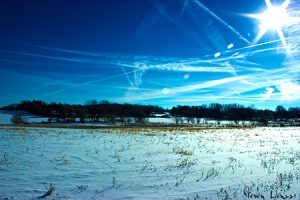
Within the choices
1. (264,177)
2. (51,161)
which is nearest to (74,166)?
(51,161)

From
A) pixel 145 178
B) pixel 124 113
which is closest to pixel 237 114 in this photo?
pixel 124 113

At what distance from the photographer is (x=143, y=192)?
795 cm

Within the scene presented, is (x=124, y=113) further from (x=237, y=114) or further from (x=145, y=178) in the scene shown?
(x=145, y=178)

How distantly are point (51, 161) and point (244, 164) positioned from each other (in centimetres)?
974

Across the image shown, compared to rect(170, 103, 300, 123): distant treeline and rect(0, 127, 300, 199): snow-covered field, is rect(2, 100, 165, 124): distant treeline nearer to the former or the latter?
rect(170, 103, 300, 123): distant treeline

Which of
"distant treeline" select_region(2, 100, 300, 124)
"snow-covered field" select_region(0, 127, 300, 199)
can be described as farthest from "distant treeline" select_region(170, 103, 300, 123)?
"snow-covered field" select_region(0, 127, 300, 199)

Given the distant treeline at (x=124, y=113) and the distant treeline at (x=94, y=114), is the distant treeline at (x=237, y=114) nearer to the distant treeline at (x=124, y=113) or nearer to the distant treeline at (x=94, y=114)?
the distant treeline at (x=124, y=113)

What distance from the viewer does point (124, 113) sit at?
135 metres

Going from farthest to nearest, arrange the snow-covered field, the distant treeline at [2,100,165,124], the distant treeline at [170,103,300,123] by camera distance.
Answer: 1. the distant treeline at [170,103,300,123]
2. the distant treeline at [2,100,165,124]
3. the snow-covered field

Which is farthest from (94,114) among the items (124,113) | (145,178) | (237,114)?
(145,178)

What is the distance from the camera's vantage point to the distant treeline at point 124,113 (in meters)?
128

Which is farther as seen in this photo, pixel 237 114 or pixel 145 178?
pixel 237 114

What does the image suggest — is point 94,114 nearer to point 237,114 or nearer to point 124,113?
point 124,113

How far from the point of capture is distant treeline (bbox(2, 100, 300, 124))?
418 feet
